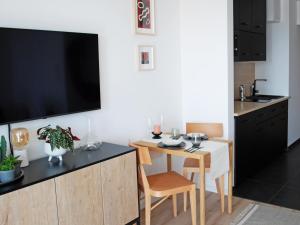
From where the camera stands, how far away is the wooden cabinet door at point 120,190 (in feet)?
7.70

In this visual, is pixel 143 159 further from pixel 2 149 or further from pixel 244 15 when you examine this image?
pixel 244 15

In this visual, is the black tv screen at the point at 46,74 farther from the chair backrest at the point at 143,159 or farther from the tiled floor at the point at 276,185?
the tiled floor at the point at 276,185

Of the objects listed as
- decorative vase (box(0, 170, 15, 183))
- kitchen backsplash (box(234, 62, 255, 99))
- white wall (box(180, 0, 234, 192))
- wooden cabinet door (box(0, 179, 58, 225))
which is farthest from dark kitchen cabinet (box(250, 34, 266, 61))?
decorative vase (box(0, 170, 15, 183))

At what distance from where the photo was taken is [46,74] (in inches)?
90.7

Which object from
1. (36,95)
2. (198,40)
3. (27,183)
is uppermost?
(198,40)

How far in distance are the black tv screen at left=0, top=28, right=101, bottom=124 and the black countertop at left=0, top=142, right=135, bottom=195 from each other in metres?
0.31

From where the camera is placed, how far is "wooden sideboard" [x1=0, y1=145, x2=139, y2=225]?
6.12ft

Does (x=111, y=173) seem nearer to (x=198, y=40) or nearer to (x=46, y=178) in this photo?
(x=46, y=178)

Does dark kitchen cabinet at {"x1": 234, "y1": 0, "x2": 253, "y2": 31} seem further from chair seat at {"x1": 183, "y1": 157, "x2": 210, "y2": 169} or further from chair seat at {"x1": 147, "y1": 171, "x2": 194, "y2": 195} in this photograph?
chair seat at {"x1": 147, "y1": 171, "x2": 194, "y2": 195}

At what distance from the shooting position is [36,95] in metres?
2.26

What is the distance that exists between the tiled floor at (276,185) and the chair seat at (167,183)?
3.37 ft

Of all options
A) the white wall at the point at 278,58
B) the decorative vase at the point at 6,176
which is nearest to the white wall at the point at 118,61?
the decorative vase at the point at 6,176

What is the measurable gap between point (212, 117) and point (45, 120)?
182cm

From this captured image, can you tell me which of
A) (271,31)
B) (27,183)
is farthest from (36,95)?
(271,31)
